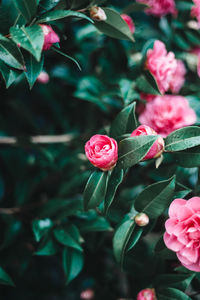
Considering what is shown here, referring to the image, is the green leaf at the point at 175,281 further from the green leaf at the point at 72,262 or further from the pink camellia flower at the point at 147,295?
the green leaf at the point at 72,262

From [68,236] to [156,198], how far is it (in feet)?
1.12

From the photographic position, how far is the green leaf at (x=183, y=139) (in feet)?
2.33

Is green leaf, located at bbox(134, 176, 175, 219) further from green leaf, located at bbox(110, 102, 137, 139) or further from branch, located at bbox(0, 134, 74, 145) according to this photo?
branch, located at bbox(0, 134, 74, 145)

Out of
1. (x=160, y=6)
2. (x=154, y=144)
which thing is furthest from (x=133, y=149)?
(x=160, y=6)

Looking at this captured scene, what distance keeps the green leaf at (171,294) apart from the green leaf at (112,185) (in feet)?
1.03

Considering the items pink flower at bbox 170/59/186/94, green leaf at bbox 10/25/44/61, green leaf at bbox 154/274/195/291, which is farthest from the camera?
pink flower at bbox 170/59/186/94

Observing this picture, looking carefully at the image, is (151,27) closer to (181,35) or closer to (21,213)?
(181,35)

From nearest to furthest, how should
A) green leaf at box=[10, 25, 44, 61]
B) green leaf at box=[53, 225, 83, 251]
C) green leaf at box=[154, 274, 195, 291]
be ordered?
green leaf at box=[10, 25, 44, 61], green leaf at box=[154, 274, 195, 291], green leaf at box=[53, 225, 83, 251]

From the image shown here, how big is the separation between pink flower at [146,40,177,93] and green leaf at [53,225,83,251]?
507mm

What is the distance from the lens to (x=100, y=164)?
0.72m

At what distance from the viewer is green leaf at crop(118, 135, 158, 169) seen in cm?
68

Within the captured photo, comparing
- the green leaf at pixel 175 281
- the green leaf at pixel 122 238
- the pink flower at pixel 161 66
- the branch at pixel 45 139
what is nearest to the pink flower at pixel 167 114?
the pink flower at pixel 161 66

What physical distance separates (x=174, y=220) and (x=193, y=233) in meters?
0.05

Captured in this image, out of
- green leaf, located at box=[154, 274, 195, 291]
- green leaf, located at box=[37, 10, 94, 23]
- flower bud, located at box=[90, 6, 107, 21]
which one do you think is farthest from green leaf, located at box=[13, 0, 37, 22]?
green leaf, located at box=[154, 274, 195, 291]
